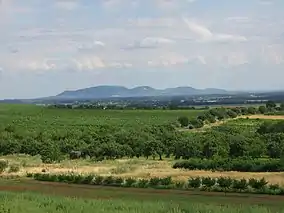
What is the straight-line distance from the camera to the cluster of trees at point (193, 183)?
3700cm

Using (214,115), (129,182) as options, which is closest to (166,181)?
(129,182)

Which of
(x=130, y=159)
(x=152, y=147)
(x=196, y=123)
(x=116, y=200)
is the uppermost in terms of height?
(x=116, y=200)

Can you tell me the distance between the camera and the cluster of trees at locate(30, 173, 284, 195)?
121 feet

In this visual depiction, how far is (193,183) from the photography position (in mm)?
38844

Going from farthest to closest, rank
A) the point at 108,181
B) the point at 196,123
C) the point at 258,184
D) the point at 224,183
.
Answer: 1. the point at 196,123
2. the point at 108,181
3. the point at 224,183
4. the point at 258,184

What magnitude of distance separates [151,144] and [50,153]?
44.2 ft

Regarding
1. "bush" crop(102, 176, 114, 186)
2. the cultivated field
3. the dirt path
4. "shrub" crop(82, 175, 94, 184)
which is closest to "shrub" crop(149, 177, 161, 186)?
the dirt path

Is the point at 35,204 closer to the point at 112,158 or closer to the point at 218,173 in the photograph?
the point at 218,173

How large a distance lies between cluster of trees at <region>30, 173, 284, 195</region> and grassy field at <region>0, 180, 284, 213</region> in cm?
189

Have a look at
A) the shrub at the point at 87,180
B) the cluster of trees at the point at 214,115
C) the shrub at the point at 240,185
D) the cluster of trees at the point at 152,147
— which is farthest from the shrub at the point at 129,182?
the cluster of trees at the point at 214,115

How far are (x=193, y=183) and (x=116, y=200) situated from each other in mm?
11013

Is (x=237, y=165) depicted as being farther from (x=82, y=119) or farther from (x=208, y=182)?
(x=82, y=119)

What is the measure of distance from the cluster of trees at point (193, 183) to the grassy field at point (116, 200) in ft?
6.19

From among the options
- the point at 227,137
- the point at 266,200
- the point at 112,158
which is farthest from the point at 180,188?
the point at 227,137
